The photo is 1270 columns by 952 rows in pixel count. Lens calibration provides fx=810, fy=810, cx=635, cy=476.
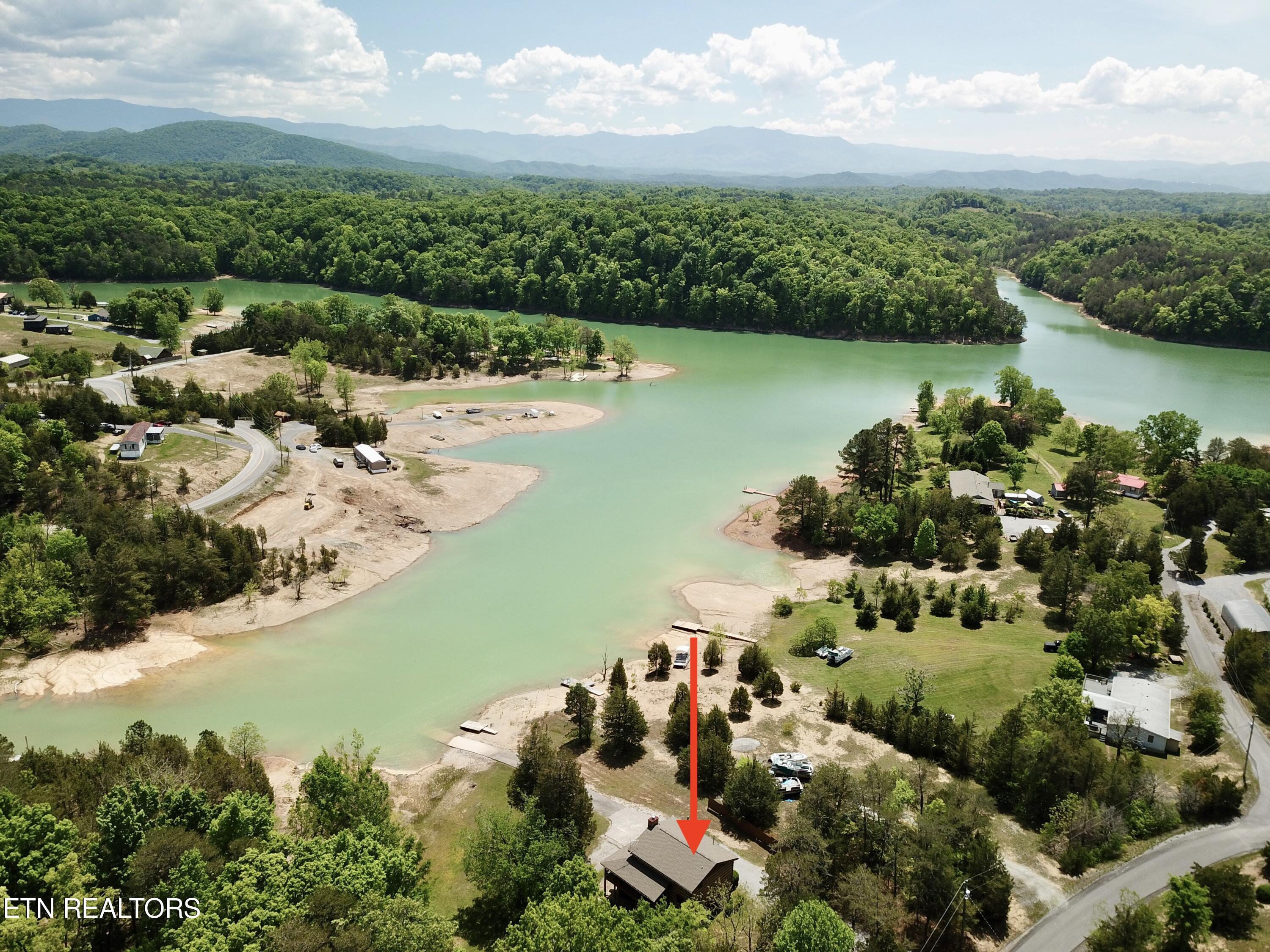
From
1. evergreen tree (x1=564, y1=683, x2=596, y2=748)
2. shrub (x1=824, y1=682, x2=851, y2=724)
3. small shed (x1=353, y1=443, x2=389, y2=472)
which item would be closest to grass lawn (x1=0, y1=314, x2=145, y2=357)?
small shed (x1=353, y1=443, x2=389, y2=472)

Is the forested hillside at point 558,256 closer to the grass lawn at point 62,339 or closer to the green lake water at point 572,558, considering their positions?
the green lake water at point 572,558

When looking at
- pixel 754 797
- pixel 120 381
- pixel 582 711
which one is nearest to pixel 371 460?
pixel 120 381

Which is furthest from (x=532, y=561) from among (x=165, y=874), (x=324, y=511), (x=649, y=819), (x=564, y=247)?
(x=564, y=247)

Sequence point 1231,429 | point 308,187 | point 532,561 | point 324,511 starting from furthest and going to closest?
point 308,187 → point 1231,429 → point 324,511 → point 532,561

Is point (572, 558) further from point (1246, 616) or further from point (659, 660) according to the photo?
point (1246, 616)

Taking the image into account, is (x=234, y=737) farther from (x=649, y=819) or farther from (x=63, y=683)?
(x=649, y=819)
